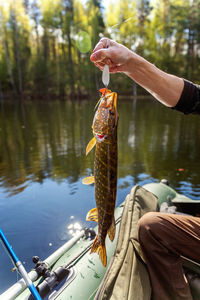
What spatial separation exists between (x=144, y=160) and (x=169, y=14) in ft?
44.2

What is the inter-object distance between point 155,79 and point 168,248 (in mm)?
1246

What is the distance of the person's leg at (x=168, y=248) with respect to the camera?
1641 mm

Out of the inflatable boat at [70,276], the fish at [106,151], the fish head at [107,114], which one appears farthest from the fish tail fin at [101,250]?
the fish head at [107,114]

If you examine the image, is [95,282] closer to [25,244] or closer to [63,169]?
[25,244]

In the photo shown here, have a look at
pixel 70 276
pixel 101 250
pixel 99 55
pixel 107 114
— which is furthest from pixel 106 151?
pixel 70 276

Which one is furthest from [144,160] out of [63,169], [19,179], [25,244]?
[25,244]

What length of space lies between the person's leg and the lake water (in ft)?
3.16

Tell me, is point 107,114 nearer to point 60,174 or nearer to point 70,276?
point 70,276

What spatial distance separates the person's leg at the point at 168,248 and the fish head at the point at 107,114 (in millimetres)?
805

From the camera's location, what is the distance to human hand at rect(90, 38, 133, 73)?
1.36 metres

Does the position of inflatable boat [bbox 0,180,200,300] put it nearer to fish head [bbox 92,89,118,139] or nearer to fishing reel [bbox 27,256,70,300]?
fishing reel [bbox 27,256,70,300]

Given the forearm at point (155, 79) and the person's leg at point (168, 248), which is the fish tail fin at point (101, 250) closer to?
the person's leg at point (168, 248)

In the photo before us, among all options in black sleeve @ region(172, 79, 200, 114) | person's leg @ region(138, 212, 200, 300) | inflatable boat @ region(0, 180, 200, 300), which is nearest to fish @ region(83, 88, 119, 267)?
person's leg @ region(138, 212, 200, 300)

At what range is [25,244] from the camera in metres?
3.96
